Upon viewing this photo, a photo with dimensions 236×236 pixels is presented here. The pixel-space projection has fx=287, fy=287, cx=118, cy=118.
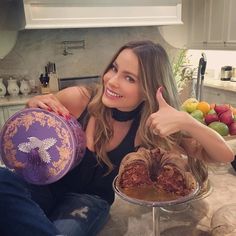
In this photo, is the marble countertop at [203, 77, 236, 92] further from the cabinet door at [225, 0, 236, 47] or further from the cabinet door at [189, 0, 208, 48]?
the cabinet door at [189, 0, 208, 48]

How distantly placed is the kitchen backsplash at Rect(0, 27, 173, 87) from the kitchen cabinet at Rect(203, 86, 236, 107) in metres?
0.78

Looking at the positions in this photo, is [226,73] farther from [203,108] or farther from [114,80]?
[114,80]

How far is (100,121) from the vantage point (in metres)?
0.76

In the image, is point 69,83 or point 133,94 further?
point 69,83

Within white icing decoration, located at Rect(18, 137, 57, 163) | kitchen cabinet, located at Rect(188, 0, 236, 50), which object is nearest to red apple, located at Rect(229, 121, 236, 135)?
white icing decoration, located at Rect(18, 137, 57, 163)

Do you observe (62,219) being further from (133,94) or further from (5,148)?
(133,94)

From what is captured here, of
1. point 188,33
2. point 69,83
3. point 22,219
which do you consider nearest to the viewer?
point 22,219

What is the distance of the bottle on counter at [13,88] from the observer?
231 cm

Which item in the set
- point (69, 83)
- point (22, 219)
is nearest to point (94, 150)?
point (22, 219)

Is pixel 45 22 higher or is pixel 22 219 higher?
pixel 45 22

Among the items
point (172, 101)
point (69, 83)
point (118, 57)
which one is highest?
point (118, 57)

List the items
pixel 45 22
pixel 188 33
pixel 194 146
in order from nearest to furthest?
pixel 194 146 < pixel 45 22 < pixel 188 33

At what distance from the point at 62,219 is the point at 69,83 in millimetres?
1977

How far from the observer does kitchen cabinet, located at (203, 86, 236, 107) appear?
2293 millimetres
